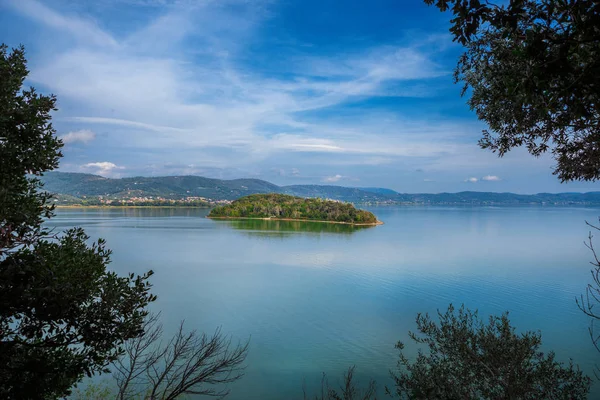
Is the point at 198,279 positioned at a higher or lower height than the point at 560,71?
lower

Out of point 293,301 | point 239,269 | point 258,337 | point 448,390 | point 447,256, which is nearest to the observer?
point 448,390

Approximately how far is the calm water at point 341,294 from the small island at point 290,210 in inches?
1664

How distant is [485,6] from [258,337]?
14244 millimetres

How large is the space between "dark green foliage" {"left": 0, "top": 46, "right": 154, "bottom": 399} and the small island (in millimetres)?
76450

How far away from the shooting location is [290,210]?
3617 inches

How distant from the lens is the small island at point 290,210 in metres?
84.2

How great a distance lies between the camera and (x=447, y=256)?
3378 cm

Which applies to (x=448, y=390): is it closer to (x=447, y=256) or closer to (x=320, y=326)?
(x=320, y=326)

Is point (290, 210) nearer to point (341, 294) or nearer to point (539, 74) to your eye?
point (341, 294)

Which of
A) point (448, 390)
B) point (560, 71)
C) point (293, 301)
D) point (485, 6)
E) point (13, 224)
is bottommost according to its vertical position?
point (293, 301)

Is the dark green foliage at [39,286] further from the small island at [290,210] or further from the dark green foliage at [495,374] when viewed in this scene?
the small island at [290,210]

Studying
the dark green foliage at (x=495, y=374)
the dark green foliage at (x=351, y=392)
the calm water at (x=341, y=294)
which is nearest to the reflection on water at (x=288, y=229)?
the calm water at (x=341, y=294)

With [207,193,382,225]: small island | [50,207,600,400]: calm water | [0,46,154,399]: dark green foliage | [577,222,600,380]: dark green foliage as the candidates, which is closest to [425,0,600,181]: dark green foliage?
[577,222,600,380]: dark green foliage

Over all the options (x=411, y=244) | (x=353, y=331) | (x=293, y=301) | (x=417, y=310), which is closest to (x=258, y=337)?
(x=353, y=331)
